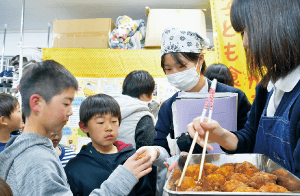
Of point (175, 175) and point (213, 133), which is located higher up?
point (213, 133)

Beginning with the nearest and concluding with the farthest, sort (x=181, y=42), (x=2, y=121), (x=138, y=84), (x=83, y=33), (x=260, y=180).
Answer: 1. (x=260, y=180)
2. (x=181, y=42)
3. (x=2, y=121)
4. (x=138, y=84)
5. (x=83, y=33)

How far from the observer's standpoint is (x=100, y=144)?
1603 millimetres

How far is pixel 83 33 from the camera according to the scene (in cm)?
410

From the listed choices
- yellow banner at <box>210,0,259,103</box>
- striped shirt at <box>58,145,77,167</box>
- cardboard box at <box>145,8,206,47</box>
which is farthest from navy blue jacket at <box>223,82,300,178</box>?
cardboard box at <box>145,8,206,47</box>

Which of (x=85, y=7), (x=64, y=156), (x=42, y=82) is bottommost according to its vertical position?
(x=64, y=156)

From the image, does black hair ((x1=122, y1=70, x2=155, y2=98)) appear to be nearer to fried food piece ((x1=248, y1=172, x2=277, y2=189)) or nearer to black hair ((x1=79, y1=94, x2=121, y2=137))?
black hair ((x1=79, y1=94, x2=121, y2=137))

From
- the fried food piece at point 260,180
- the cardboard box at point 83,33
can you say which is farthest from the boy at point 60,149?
the cardboard box at point 83,33

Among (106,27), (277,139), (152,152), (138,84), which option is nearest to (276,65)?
(277,139)

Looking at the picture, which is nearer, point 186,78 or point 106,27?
point 186,78

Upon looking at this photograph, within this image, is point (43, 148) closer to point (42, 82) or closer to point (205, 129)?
point (42, 82)

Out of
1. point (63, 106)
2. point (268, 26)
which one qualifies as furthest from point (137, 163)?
point (268, 26)

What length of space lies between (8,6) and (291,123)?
6.28 meters

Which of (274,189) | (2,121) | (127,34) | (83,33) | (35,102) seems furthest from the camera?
(83,33)

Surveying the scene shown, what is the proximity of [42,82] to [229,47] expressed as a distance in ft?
10.3
